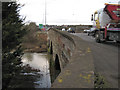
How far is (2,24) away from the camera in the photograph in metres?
7.55

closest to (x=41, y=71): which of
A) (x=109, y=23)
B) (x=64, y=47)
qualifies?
(x=109, y=23)

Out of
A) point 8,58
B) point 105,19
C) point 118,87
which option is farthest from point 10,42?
point 105,19

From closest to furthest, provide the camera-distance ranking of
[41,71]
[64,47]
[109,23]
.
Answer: [64,47], [109,23], [41,71]

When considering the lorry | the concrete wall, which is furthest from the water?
the lorry

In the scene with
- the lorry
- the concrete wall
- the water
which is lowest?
the water

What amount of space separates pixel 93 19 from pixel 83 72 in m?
13.8

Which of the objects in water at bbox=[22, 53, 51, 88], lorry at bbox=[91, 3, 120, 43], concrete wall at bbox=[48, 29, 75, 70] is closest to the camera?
concrete wall at bbox=[48, 29, 75, 70]

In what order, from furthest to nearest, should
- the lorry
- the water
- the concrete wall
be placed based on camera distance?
the water < the lorry < the concrete wall

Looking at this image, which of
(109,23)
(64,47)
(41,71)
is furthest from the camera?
(41,71)

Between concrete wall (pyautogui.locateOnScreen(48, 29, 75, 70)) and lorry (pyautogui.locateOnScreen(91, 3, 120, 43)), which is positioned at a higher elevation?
lorry (pyautogui.locateOnScreen(91, 3, 120, 43))

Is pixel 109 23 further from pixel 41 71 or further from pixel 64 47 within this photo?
pixel 41 71

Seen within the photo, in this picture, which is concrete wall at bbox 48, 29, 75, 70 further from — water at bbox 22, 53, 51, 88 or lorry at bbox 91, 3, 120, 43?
lorry at bbox 91, 3, 120, 43

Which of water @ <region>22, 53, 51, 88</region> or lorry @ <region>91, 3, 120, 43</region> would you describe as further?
water @ <region>22, 53, 51, 88</region>

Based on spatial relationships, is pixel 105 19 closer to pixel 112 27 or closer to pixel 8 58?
pixel 112 27
